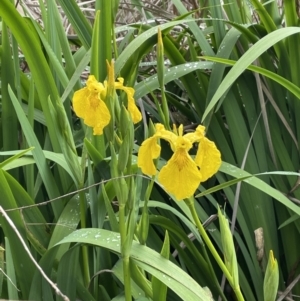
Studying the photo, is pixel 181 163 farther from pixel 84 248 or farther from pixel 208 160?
pixel 84 248

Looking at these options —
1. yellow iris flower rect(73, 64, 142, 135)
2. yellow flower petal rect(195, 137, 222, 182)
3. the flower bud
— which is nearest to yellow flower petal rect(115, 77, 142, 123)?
yellow iris flower rect(73, 64, 142, 135)

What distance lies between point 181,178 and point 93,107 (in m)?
0.15

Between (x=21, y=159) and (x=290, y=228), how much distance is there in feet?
1.71

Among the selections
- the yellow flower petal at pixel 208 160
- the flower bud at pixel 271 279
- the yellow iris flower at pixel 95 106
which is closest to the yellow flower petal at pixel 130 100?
the yellow iris flower at pixel 95 106

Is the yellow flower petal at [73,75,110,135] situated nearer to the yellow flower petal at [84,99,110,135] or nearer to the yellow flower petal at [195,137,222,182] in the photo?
the yellow flower petal at [84,99,110,135]

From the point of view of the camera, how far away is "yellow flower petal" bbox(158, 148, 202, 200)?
0.51 metres

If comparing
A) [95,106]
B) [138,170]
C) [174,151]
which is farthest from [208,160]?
[138,170]

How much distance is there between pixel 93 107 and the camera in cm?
58

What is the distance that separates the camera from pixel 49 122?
0.85m

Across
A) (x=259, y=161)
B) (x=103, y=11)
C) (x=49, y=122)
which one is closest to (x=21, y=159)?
(x=49, y=122)

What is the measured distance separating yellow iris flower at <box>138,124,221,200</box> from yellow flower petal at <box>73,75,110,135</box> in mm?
60

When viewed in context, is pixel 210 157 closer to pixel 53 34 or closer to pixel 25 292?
pixel 25 292

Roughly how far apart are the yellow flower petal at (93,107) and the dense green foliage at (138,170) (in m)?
0.06

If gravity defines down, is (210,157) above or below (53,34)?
below
